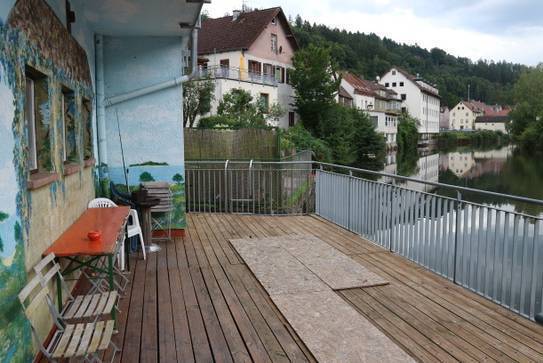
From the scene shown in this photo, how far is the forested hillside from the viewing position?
81750 millimetres

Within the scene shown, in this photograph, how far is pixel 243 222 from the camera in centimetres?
830

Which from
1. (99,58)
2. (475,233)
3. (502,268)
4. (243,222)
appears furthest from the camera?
(243,222)

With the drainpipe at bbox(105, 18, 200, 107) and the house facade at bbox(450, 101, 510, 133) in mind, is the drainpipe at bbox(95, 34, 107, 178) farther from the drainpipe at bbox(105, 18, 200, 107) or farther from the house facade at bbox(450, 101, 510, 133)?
the house facade at bbox(450, 101, 510, 133)

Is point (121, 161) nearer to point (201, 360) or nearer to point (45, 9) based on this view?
point (45, 9)

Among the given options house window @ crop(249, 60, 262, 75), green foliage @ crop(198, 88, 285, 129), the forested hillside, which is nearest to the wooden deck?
green foliage @ crop(198, 88, 285, 129)

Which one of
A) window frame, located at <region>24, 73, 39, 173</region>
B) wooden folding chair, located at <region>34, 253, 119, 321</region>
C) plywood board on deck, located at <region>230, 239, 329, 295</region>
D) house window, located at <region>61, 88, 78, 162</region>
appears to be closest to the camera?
wooden folding chair, located at <region>34, 253, 119, 321</region>

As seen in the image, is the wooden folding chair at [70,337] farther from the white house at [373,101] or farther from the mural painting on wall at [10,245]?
the white house at [373,101]

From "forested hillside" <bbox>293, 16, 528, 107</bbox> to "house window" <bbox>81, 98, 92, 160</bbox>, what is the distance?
161 feet

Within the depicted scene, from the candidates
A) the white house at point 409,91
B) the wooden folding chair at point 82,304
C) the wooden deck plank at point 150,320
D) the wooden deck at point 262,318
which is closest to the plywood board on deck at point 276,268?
the wooden deck at point 262,318

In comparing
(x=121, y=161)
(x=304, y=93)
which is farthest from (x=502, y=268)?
(x=304, y=93)

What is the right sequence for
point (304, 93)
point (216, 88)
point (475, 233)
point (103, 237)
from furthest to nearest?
Answer: point (304, 93) < point (216, 88) < point (475, 233) < point (103, 237)

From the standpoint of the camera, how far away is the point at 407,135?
58562 mm

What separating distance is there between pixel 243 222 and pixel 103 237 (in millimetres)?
4581

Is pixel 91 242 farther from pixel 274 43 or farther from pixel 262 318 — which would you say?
pixel 274 43
